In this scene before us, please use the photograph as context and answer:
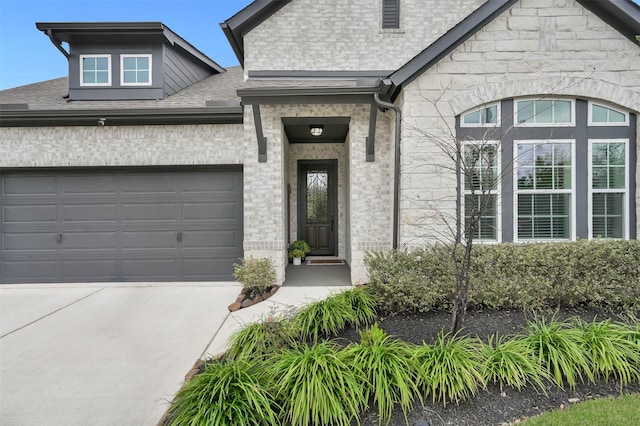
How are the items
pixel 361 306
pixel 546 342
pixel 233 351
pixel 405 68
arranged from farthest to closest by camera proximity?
pixel 405 68 → pixel 361 306 → pixel 233 351 → pixel 546 342

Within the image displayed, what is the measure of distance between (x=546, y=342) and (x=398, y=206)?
10.8 ft

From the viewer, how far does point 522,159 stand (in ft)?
18.9

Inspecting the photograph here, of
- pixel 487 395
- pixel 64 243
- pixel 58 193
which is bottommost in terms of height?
pixel 487 395

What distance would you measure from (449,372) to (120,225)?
745 cm

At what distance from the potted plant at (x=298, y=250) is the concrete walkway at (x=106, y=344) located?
2128mm

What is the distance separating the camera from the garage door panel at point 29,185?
7.38 meters

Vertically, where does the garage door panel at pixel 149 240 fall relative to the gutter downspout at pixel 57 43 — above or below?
below

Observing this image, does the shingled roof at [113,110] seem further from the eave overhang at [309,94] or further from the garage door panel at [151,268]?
the garage door panel at [151,268]

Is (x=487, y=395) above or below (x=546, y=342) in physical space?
below

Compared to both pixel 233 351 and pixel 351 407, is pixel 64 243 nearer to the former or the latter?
pixel 233 351

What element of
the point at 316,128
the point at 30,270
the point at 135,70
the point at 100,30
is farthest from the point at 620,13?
the point at 30,270

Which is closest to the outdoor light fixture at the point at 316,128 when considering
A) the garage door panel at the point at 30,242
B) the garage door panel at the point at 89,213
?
the garage door panel at the point at 89,213

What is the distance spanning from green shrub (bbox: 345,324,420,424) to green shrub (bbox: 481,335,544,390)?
0.66 meters

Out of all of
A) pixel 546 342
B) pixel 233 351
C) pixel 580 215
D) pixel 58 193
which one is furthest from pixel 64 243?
pixel 580 215
